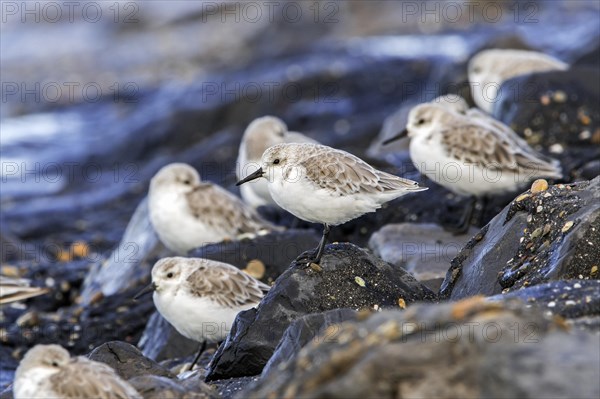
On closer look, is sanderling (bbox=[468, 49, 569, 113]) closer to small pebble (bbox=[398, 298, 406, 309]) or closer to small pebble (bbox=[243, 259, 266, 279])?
small pebble (bbox=[243, 259, 266, 279])

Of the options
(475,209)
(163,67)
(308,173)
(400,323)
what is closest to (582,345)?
(400,323)

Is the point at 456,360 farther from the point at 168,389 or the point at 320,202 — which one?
the point at 320,202

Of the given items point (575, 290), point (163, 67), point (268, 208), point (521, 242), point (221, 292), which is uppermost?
point (575, 290)

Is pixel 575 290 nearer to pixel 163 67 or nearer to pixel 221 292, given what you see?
pixel 221 292

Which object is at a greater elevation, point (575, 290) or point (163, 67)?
point (575, 290)

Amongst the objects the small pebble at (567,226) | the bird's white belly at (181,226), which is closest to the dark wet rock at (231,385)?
the small pebble at (567,226)

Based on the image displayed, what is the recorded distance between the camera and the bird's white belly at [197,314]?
8.52 metres

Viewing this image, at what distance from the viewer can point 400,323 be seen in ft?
15.7

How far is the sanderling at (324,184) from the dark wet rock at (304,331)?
1.35 meters

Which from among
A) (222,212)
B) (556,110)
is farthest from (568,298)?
(556,110)

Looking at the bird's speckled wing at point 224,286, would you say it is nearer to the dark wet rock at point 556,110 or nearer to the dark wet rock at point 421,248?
the dark wet rock at point 421,248

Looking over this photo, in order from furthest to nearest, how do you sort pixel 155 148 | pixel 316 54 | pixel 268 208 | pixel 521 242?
pixel 316 54 < pixel 155 148 < pixel 268 208 < pixel 521 242

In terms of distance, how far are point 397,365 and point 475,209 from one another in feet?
23.4

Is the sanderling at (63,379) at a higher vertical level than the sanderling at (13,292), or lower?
higher
